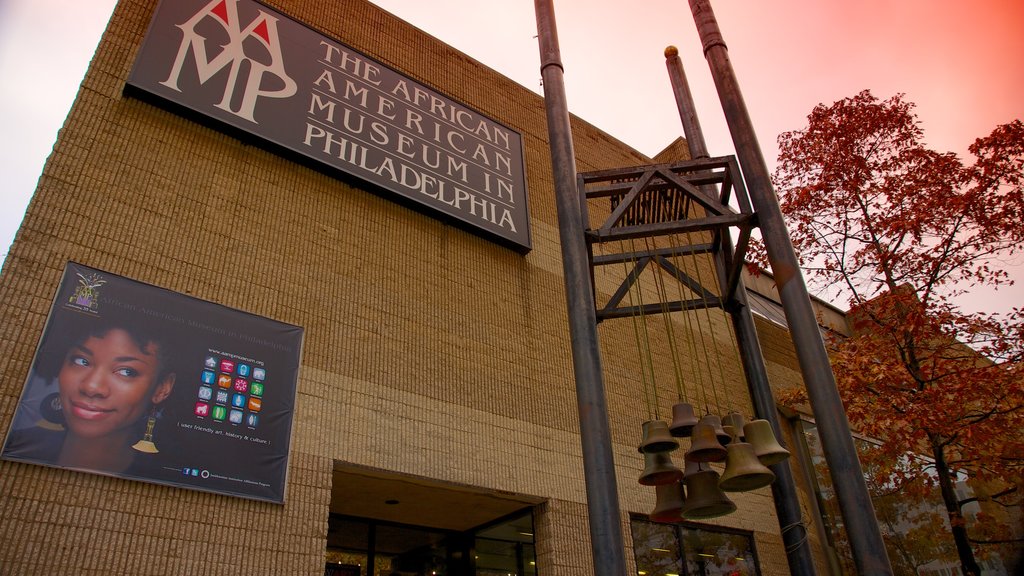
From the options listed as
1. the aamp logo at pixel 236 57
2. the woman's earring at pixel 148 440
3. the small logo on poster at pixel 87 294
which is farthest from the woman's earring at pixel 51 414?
the aamp logo at pixel 236 57

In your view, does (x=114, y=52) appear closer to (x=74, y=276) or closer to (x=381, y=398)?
(x=74, y=276)

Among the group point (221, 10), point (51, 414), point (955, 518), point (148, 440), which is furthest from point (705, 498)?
point (221, 10)

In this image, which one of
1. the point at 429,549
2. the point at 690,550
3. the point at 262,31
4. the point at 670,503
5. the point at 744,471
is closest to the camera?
the point at 744,471

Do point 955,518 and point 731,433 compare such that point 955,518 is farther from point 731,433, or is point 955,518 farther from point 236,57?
point 236,57

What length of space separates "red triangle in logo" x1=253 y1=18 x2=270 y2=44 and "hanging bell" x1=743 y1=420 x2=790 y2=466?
898cm

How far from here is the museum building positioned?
6895 mm

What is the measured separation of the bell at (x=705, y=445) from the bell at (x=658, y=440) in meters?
0.16

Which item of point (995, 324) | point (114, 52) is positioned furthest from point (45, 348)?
point (995, 324)

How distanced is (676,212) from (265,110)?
19.8 ft

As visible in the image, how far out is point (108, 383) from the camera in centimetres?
701

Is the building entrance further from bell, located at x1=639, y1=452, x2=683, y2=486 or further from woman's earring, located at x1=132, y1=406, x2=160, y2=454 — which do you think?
bell, located at x1=639, y1=452, x2=683, y2=486

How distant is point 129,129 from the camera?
28.5ft

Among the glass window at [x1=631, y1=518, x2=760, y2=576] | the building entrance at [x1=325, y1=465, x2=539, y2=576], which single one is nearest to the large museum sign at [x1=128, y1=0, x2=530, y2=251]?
the building entrance at [x1=325, y1=465, x2=539, y2=576]

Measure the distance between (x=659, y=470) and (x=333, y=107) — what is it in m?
7.74
